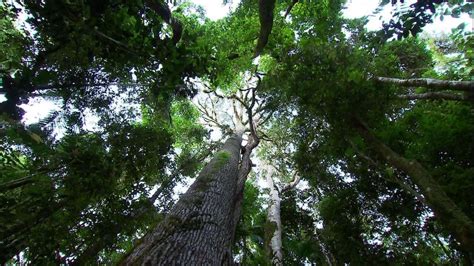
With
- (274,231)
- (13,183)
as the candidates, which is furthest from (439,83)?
(13,183)

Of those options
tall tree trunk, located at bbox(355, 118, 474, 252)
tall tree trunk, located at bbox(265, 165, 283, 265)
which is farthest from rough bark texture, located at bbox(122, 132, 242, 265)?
tall tree trunk, located at bbox(355, 118, 474, 252)

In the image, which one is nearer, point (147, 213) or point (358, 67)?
point (358, 67)

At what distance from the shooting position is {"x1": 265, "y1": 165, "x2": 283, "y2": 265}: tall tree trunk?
24.4 ft

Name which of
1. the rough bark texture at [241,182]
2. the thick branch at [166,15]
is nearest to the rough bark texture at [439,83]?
the rough bark texture at [241,182]

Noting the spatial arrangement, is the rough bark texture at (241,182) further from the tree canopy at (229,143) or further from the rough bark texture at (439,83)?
the rough bark texture at (439,83)

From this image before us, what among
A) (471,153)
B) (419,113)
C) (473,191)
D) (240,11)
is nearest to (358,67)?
(419,113)

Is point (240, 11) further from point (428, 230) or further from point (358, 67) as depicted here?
point (428, 230)

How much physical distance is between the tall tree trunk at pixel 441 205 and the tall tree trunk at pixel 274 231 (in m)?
3.41

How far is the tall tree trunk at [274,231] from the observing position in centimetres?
743

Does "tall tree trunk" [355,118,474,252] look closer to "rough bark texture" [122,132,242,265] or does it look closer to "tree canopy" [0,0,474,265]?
"tree canopy" [0,0,474,265]

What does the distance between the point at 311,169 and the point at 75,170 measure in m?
6.44

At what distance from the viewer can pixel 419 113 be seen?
21.8ft

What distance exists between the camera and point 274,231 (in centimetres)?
845

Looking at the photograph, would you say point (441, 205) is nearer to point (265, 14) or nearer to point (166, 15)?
point (265, 14)
